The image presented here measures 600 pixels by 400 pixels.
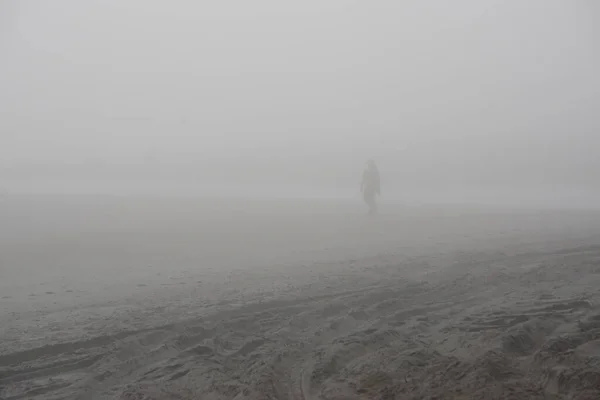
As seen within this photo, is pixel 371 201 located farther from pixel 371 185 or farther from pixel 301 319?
pixel 301 319

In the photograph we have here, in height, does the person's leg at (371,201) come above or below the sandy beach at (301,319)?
above

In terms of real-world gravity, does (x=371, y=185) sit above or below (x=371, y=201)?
above

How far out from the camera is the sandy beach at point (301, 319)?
4.42 metres

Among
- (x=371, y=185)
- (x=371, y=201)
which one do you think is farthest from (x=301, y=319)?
(x=371, y=185)

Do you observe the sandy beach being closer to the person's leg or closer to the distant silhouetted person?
the person's leg

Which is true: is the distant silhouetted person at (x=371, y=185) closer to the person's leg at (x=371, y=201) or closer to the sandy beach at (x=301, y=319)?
the person's leg at (x=371, y=201)

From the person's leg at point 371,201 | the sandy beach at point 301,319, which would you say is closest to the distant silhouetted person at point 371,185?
the person's leg at point 371,201

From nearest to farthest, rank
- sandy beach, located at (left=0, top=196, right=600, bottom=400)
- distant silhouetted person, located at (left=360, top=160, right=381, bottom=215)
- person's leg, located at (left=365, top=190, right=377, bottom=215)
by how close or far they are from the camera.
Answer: sandy beach, located at (left=0, top=196, right=600, bottom=400) → person's leg, located at (left=365, top=190, right=377, bottom=215) → distant silhouetted person, located at (left=360, top=160, right=381, bottom=215)

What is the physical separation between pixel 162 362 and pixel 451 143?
209ft

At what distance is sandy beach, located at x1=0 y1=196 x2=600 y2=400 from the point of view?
4.42 metres

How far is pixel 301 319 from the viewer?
6.42m

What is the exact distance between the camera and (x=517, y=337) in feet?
17.0

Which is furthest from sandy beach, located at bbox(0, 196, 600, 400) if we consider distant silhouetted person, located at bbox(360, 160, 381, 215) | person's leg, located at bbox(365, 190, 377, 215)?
distant silhouetted person, located at bbox(360, 160, 381, 215)

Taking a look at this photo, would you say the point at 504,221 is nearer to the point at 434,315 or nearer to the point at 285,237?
the point at 285,237
